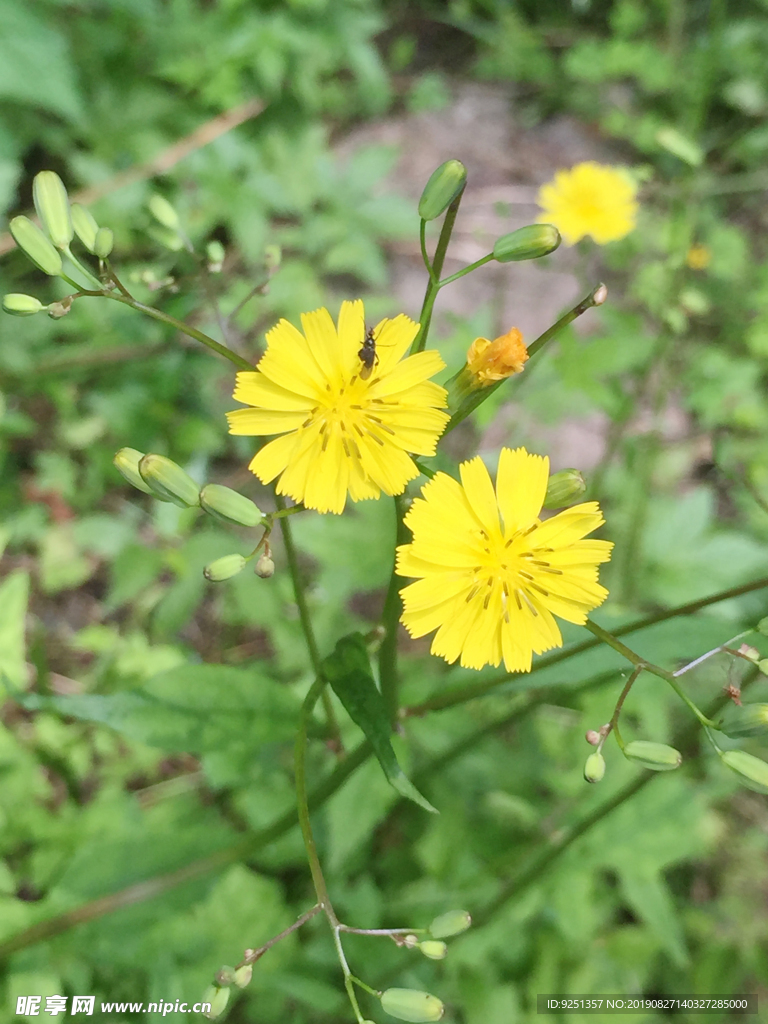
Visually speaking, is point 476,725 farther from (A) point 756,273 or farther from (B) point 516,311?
(A) point 756,273

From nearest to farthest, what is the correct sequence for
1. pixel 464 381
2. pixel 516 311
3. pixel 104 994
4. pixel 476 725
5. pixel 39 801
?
pixel 464 381
pixel 104 994
pixel 476 725
pixel 39 801
pixel 516 311

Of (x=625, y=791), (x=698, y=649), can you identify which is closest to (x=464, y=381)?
(x=698, y=649)

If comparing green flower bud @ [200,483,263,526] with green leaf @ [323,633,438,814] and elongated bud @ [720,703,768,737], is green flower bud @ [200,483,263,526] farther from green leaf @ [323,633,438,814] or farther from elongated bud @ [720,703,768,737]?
elongated bud @ [720,703,768,737]

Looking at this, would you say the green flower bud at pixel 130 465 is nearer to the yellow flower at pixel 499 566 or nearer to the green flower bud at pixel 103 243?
the green flower bud at pixel 103 243

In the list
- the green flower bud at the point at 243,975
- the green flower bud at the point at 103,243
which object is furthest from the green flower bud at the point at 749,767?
the green flower bud at the point at 103,243

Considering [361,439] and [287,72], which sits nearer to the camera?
[361,439]

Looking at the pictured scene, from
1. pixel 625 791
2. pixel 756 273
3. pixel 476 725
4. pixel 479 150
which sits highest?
pixel 479 150

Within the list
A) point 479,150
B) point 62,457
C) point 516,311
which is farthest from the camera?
point 479,150
